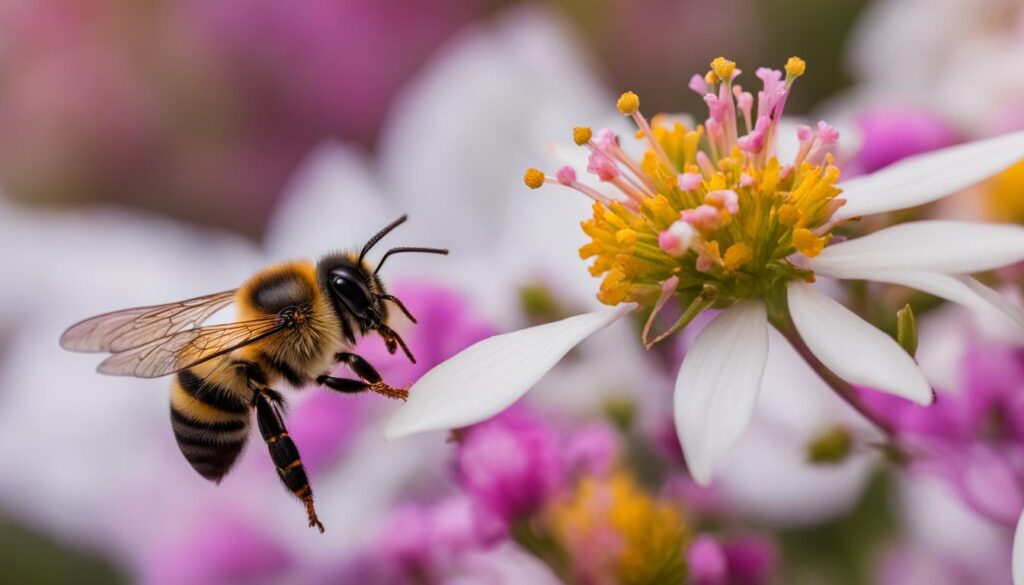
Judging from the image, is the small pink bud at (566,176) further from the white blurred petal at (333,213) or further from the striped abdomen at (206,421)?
the white blurred petal at (333,213)

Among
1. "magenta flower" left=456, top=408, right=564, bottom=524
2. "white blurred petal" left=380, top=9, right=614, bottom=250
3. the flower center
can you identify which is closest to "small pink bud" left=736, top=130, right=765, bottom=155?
the flower center

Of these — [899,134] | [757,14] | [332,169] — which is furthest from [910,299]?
[757,14]

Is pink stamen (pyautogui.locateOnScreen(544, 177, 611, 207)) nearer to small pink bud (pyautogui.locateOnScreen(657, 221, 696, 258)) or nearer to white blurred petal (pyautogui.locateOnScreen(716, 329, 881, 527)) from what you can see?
small pink bud (pyautogui.locateOnScreen(657, 221, 696, 258))

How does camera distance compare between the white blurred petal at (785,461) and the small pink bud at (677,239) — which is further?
the white blurred petal at (785,461)

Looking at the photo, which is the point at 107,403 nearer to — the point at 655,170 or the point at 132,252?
the point at 132,252

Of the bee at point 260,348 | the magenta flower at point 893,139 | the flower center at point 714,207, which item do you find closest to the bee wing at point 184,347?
the bee at point 260,348

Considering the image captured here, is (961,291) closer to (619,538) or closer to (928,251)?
(928,251)

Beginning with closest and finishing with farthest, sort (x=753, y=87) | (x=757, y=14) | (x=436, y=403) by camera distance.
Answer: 1. (x=436, y=403)
2. (x=753, y=87)
3. (x=757, y=14)
